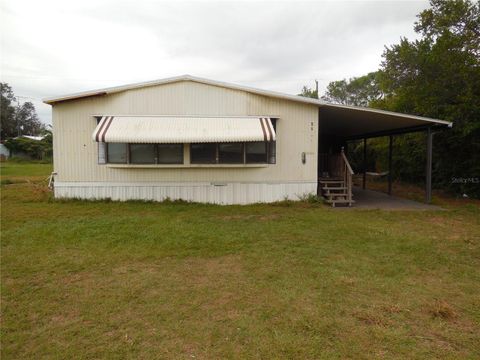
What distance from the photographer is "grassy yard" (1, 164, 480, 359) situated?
2.38 metres

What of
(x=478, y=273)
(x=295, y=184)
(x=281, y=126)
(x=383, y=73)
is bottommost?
(x=478, y=273)

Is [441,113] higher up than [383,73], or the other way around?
[383,73]

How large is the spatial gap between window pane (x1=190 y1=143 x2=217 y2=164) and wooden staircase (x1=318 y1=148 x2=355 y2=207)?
348cm

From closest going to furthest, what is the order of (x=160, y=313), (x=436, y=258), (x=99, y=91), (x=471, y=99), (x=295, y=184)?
(x=160, y=313) → (x=436, y=258) → (x=99, y=91) → (x=295, y=184) → (x=471, y=99)

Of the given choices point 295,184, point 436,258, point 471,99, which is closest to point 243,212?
point 295,184

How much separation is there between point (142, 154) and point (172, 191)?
131 centimetres

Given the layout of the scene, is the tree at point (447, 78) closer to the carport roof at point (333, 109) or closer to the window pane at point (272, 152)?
the carport roof at point (333, 109)

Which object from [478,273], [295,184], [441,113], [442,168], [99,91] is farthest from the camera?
[442,168]

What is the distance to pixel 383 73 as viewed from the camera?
12672 mm

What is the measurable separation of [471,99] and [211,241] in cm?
956

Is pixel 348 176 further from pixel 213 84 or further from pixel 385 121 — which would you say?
pixel 213 84

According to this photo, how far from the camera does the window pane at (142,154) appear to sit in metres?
8.31

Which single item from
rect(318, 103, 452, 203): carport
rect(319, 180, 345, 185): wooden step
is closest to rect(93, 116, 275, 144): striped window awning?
rect(318, 103, 452, 203): carport

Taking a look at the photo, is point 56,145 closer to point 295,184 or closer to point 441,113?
point 295,184
